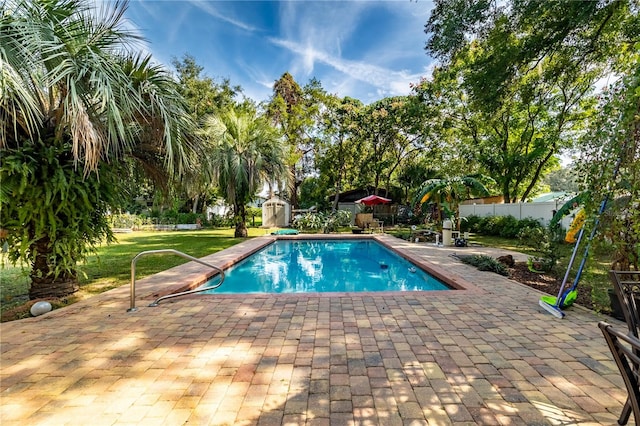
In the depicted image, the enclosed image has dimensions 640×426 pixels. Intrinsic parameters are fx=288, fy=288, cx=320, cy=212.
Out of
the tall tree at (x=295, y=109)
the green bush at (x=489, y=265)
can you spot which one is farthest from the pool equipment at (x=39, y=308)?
the tall tree at (x=295, y=109)

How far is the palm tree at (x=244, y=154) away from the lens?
44.6 feet

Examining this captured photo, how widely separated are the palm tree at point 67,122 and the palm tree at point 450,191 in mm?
10873

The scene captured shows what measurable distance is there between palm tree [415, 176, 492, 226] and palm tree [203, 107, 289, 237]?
7123 mm

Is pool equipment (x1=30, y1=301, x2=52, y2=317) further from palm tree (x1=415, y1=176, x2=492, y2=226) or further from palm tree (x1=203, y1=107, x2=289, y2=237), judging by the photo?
palm tree (x1=415, y1=176, x2=492, y2=226)

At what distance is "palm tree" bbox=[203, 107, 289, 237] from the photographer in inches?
535

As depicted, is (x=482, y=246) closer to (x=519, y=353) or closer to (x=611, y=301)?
(x=611, y=301)

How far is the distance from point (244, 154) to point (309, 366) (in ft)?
41.5

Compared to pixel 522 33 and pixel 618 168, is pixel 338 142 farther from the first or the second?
pixel 618 168

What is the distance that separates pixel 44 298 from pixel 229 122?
11059mm

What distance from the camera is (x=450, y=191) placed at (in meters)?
13.0

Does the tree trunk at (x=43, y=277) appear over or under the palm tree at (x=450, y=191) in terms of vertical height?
under

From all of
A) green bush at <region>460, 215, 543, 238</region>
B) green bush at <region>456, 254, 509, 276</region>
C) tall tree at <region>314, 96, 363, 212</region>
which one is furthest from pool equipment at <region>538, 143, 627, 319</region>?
tall tree at <region>314, 96, 363, 212</region>

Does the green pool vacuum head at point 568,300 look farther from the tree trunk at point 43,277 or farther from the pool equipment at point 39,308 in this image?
the tree trunk at point 43,277

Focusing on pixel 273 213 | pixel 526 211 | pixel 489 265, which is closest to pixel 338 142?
pixel 273 213
